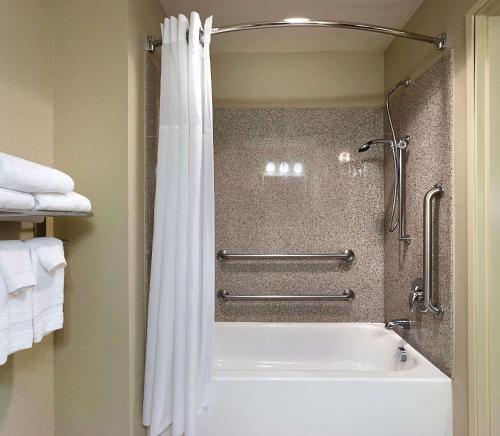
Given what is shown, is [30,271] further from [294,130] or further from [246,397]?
[294,130]

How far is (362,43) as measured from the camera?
99.2 inches

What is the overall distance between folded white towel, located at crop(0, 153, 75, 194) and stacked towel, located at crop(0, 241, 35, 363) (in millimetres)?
189

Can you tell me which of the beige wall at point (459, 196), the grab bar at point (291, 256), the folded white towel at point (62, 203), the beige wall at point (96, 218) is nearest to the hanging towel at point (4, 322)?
the folded white towel at point (62, 203)

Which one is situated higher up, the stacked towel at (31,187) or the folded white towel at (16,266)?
the stacked towel at (31,187)

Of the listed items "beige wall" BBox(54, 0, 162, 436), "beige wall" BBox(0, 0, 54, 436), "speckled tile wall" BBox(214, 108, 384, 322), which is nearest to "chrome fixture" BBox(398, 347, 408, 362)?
"speckled tile wall" BBox(214, 108, 384, 322)

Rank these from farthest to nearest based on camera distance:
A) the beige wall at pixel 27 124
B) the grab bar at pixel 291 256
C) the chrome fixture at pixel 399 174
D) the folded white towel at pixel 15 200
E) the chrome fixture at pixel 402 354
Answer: the grab bar at pixel 291 256, the chrome fixture at pixel 399 174, the chrome fixture at pixel 402 354, the beige wall at pixel 27 124, the folded white towel at pixel 15 200

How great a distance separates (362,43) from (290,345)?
6.93 feet

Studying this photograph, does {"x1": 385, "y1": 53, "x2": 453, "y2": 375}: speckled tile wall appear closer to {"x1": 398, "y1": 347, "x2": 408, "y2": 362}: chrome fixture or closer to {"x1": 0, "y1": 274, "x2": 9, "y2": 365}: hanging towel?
{"x1": 398, "y1": 347, "x2": 408, "y2": 362}: chrome fixture

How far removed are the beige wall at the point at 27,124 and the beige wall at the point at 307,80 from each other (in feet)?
4.40

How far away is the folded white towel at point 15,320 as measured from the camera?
102 cm

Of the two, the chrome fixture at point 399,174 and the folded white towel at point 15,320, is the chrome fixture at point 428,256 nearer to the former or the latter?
the chrome fixture at point 399,174

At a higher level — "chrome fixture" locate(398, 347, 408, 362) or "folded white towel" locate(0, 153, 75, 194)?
"folded white towel" locate(0, 153, 75, 194)

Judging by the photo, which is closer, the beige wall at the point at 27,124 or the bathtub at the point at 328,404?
the beige wall at the point at 27,124

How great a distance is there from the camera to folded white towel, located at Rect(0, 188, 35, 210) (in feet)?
3.16
